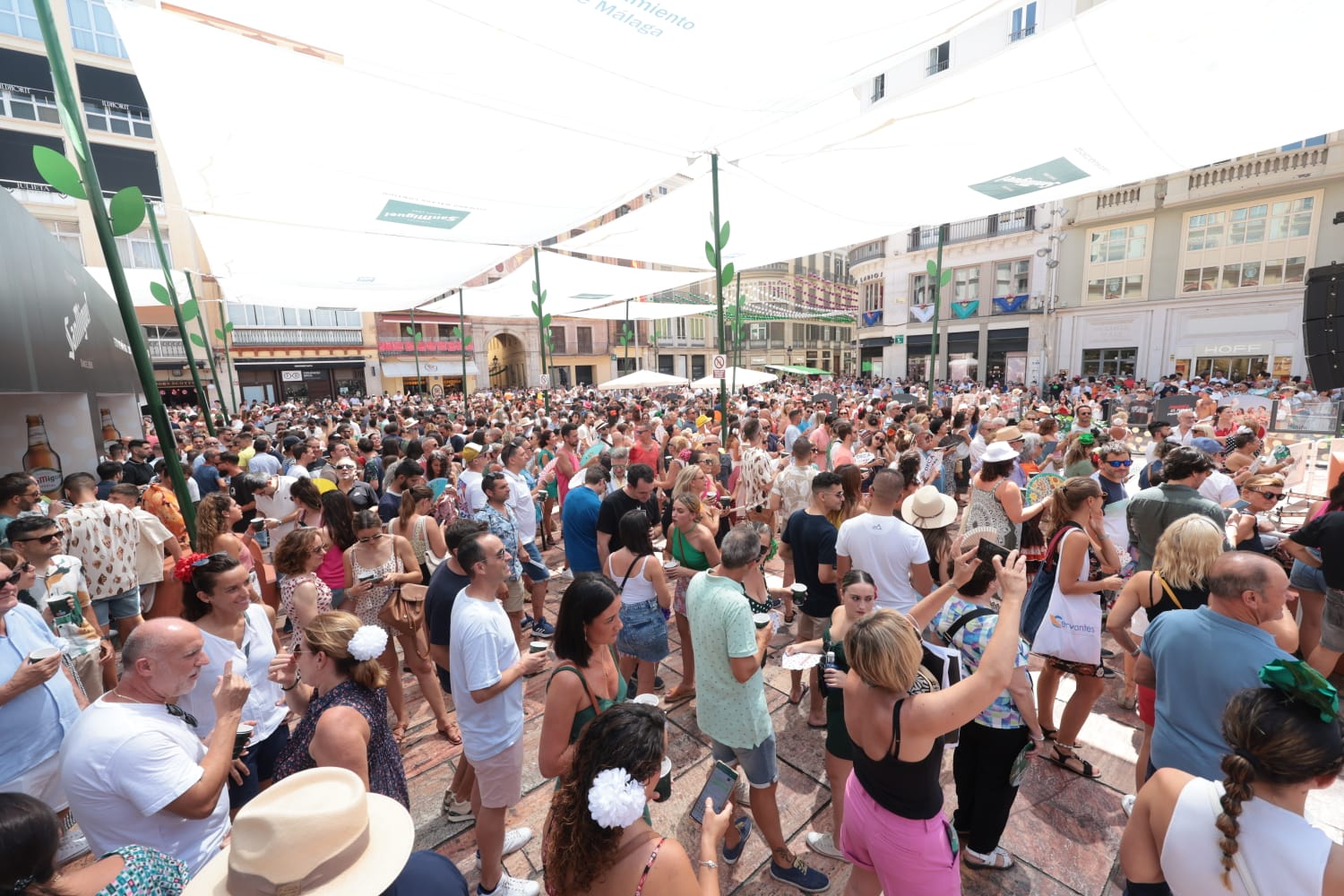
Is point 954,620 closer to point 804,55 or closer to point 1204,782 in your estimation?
point 1204,782

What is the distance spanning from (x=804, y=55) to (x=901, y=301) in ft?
110

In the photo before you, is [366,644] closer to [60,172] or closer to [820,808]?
[820,808]

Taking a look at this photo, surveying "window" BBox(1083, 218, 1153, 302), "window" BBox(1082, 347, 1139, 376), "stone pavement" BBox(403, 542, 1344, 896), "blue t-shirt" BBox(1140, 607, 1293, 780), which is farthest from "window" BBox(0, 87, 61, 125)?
"window" BBox(1082, 347, 1139, 376)

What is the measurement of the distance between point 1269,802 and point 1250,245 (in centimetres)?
3179

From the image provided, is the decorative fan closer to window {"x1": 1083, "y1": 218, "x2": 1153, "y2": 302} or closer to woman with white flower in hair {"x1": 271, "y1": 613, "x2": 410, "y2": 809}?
woman with white flower in hair {"x1": 271, "y1": 613, "x2": 410, "y2": 809}

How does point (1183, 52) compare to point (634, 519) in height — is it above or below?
above

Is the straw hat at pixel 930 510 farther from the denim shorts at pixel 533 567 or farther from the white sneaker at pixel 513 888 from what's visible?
the denim shorts at pixel 533 567

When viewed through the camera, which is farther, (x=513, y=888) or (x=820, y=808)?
(x=820, y=808)

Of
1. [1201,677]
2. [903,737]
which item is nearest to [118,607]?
[903,737]

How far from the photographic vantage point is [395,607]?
3.72 m

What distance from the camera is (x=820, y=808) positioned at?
119 inches

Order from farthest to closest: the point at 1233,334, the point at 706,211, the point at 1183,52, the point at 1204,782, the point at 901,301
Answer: the point at 901,301
the point at 1233,334
the point at 706,211
the point at 1183,52
the point at 1204,782

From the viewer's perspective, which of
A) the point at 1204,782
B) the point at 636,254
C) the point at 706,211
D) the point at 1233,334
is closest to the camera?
the point at 1204,782

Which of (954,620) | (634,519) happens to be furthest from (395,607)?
(954,620)
